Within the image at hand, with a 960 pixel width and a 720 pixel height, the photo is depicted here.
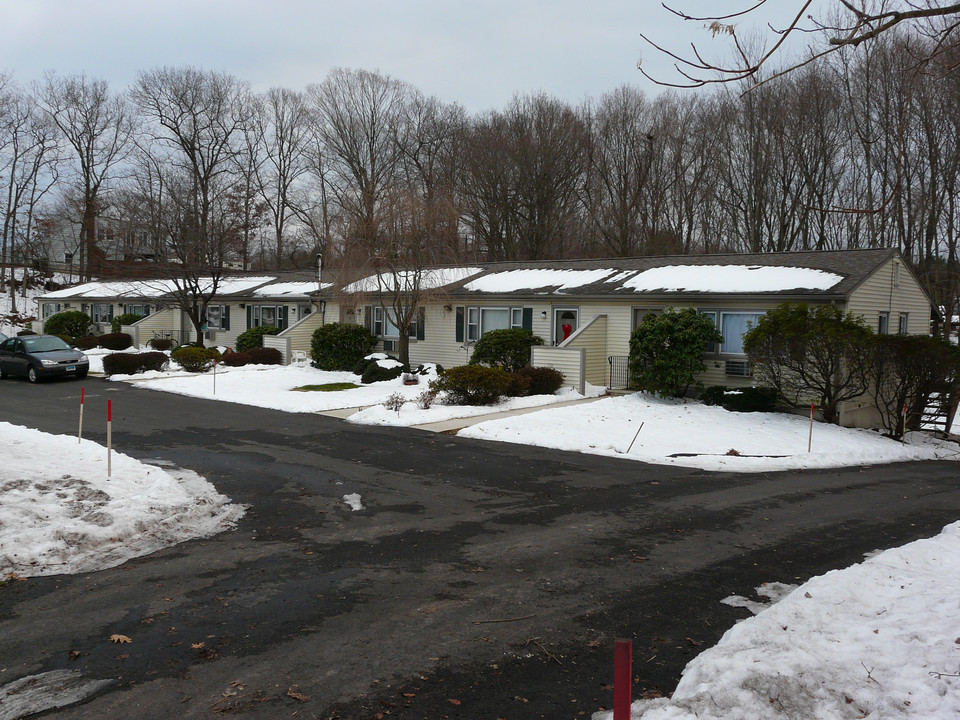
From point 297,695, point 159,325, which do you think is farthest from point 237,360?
point 297,695

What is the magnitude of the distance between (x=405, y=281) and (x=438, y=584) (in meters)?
19.8

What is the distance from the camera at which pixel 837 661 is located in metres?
5.15

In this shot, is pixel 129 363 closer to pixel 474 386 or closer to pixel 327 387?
pixel 327 387

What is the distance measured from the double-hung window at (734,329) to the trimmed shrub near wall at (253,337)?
21758 mm

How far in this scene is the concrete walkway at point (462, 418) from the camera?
18.0 meters

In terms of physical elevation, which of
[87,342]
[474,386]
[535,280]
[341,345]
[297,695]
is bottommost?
[297,695]

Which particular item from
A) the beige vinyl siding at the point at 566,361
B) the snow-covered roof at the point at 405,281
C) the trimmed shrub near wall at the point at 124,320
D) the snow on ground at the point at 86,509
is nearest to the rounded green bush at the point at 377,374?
the snow-covered roof at the point at 405,281

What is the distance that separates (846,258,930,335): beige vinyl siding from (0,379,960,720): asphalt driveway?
8.09 metres

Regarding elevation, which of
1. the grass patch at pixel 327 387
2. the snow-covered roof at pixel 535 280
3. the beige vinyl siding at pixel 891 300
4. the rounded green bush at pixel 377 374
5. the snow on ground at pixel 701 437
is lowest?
the snow on ground at pixel 701 437

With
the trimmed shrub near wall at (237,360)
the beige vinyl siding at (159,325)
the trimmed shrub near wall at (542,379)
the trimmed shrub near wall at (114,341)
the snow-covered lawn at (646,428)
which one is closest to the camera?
the snow-covered lawn at (646,428)

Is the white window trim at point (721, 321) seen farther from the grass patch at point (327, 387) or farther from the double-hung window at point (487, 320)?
the grass patch at point (327, 387)

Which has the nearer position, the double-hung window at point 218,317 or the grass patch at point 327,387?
the grass patch at point 327,387

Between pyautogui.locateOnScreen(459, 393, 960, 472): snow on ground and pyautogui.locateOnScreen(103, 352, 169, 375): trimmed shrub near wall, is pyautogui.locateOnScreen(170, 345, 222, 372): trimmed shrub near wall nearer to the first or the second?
pyautogui.locateOnScreen(103, 352, 169, 375): trimmed shrub near wall

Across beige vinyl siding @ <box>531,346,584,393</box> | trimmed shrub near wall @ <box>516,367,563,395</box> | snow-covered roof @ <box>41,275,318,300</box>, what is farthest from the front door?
snow-covered roof @ <box>41,275,318,300</box>
